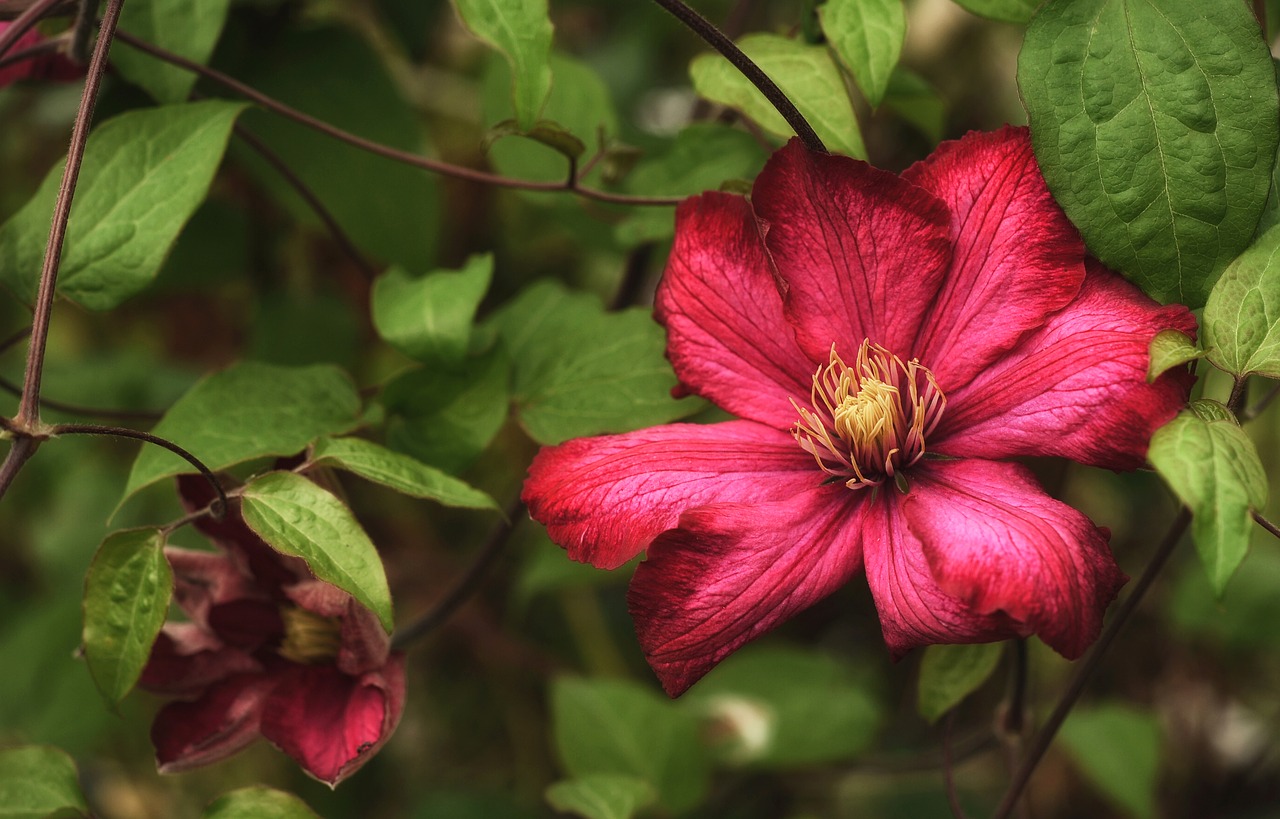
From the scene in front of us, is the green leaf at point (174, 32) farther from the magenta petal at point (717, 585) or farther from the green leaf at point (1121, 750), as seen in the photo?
the green leaf at point (1121, 750)

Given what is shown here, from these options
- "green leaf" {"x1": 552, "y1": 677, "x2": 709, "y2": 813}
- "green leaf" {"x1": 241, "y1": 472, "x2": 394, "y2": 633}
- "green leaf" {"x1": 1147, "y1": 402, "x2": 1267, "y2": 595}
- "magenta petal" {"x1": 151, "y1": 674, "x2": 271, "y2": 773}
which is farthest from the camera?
"green leaf" {"x1": 552, "y1": 677, "x2": 709, "y2": 813}

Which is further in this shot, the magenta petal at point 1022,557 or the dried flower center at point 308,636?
the dried flower center at point 308,636

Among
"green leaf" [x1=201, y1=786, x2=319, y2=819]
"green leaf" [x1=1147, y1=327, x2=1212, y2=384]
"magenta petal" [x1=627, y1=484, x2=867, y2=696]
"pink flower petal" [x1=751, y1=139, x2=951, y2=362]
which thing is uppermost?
"green leaf" [x1=1147, y1=327, x2=1212, y2=384]

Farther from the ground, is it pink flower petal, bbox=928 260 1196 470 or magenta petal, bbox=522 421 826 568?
pink flower petal, bbox=928 260 1196 470

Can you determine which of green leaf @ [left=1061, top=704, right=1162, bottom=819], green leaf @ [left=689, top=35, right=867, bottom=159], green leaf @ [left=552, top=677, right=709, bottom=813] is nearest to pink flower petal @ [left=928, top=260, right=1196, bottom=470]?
green leaf @ [left=689, top=35, right=867, bottom=159]

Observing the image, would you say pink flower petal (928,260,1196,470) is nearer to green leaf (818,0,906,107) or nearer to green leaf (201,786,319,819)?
green leaf (818,0,906,107)

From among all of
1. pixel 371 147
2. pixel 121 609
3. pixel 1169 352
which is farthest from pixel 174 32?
pixel 1169 352

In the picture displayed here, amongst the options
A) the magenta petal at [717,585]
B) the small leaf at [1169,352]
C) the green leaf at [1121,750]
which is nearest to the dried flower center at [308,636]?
the magenta petal at [717,585]

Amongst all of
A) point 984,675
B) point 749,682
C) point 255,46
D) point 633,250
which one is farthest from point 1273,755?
point 255,46
